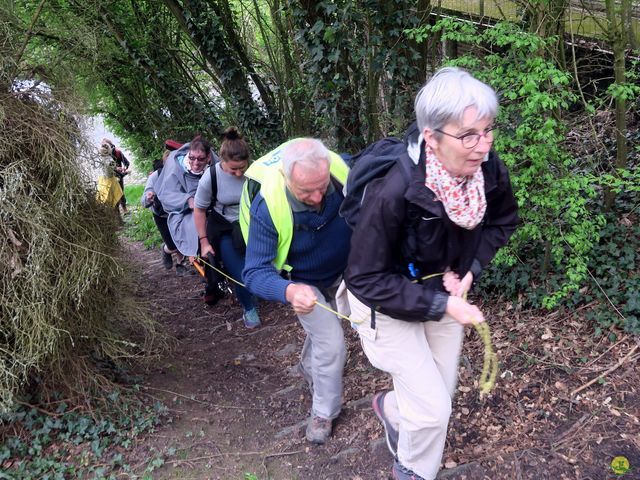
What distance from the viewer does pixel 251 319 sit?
557 cm

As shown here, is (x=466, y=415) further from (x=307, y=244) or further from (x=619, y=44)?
(x=619, y=44)

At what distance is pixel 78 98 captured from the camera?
402 centimetres

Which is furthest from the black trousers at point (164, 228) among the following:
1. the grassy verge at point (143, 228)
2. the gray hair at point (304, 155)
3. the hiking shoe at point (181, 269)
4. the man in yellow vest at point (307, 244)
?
the gray hair at point (304, 155)

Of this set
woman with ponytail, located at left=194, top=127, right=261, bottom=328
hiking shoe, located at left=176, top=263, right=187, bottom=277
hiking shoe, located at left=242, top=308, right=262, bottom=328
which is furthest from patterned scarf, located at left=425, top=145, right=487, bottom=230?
hiking shoe, located at left=176, top=263, right=187, bottom=277

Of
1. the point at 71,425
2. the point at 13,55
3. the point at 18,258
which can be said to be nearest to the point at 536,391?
the point at 71,425

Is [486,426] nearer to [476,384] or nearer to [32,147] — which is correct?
[476,384]

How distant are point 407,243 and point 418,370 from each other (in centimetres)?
63

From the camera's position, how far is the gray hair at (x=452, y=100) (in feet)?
6.81

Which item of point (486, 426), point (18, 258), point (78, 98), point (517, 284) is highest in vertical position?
point (78, 98)

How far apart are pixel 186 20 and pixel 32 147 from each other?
4178 millimetres

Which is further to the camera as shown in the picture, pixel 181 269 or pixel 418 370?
pixel 181 269

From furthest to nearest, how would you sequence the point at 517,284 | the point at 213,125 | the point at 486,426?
the point at 213,125 < the point at 517,284 < the point at 486,426

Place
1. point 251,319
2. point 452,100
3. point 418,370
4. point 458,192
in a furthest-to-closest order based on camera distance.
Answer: point 251,319 < point 418,370 < point 458,192 < point 452,100

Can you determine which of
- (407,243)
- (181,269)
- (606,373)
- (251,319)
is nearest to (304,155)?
(407,243)
